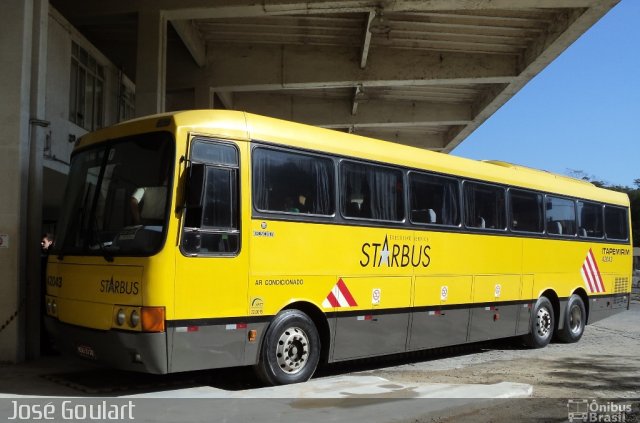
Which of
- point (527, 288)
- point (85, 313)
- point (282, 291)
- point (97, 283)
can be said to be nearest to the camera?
point (97, 283)

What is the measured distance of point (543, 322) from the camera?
40.4 feet

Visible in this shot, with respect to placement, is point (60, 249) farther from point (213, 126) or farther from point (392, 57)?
point (392, 57)

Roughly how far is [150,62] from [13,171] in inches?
219

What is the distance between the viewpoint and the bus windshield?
6766 mm

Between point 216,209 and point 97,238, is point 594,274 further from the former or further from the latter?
point 97,238

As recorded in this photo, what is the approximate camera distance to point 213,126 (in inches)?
281

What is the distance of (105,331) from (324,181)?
10.8ft

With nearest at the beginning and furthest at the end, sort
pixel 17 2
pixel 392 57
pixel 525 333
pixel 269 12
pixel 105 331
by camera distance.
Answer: pixel 105 331 < pixel 17 2 < pixel 525 333 < pixel 269 12 < pixel 392 57

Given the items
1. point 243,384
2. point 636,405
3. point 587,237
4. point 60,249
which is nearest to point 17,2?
point 60,249

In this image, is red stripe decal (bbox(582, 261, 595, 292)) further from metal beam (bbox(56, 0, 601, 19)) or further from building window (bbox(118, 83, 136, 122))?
building window (bbox(118, 83, 136, 122))

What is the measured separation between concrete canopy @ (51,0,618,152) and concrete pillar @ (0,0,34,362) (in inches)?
191

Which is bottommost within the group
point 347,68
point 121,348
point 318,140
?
point 121,348

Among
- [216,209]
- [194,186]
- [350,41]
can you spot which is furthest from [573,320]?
[194,186]

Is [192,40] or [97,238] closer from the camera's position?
[97,238]
